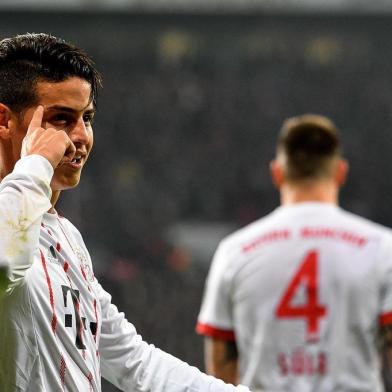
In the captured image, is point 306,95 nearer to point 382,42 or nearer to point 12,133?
point 382,42

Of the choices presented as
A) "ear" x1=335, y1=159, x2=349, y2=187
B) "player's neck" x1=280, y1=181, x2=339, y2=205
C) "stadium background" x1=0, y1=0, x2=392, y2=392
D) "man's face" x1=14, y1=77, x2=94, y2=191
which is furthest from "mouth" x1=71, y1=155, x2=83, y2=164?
"stadium background" x1=0, y1=0, x2=392, y2=392

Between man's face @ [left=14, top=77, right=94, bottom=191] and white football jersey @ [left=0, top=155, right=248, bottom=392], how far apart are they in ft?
0.41

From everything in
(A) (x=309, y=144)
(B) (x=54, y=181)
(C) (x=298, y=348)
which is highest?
(A) (x=309, y=144)

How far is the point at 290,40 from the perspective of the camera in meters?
19.8

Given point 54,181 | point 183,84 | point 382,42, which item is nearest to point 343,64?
point 382,42

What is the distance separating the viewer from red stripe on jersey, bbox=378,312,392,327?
3227 millimetres

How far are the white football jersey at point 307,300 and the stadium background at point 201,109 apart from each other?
10103 mm

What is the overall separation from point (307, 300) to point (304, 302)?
0.01 m

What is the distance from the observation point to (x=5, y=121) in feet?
6.12

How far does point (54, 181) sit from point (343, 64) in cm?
1851

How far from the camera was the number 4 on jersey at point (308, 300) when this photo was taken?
10.9ft

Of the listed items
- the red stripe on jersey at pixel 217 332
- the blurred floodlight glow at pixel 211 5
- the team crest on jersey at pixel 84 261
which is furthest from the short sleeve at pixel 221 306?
the blurred floodlight glow at pixel 211 5

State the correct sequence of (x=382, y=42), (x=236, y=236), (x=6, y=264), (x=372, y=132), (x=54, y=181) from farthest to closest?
(x=382, y=42)
(x=372, y=132)
(x=236, y=236)
(x=54, y=181)
(x=6, y=264)

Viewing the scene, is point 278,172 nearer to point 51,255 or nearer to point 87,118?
point 87,118
